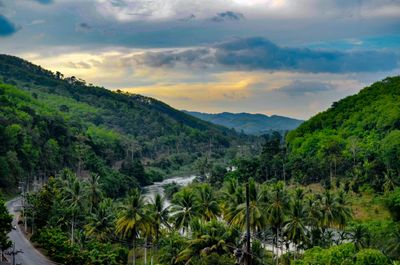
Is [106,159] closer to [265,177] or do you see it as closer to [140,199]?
[265,177]

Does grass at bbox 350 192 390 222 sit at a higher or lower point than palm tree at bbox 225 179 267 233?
lower

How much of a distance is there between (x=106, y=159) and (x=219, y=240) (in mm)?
119894

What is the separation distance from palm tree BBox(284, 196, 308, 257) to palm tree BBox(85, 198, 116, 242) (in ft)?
75.7

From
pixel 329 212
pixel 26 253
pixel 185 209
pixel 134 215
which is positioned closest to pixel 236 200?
pixel 185 209

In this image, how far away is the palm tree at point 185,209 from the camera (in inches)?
2559

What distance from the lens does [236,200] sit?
66.8 m

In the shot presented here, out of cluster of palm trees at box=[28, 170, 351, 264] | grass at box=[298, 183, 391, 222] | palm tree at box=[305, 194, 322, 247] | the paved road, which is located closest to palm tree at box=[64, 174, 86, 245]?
cluster of palm trees at box=[28, 170, 351, 264]

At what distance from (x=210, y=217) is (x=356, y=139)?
78.7m

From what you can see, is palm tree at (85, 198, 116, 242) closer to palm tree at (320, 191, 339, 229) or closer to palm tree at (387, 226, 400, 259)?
palm tree at (320, 191, 339, 229)

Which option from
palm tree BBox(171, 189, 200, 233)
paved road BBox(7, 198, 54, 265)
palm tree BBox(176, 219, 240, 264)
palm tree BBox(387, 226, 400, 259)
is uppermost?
palm tree BBox(171, 189, 200, 233)

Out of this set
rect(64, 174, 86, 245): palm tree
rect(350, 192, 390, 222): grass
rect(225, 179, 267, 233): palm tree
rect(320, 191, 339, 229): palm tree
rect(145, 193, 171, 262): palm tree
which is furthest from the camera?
rect(350, 192, 390, 222): grass

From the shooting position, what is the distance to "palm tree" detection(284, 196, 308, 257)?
63250 mm

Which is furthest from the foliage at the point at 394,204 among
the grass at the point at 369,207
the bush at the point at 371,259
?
the bush at the point at 371,259

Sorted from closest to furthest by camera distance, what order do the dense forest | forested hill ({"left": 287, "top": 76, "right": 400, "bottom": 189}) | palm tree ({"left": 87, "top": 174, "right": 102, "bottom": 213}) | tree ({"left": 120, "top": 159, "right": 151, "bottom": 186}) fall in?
the dense forest < palm tree ({"left": 87, "top": 174, "right": 102, "bottom": 213}) < forested hill ({"left": 287, "top": 76, "right": 400, "bottom": 189}) < tree ({"left": 120, "top": 159, "right": 151, "bottom": 186})
